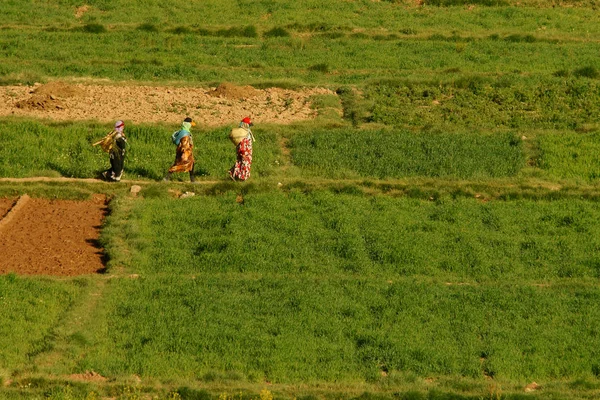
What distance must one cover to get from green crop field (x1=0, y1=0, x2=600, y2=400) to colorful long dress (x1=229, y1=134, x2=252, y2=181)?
39 cm

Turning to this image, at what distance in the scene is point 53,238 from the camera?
2625cm

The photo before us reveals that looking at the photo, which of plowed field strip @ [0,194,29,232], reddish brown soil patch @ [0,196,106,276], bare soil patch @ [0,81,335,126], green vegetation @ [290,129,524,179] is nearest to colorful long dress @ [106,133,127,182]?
reddish brown soil patch @ [0,196,106,276]

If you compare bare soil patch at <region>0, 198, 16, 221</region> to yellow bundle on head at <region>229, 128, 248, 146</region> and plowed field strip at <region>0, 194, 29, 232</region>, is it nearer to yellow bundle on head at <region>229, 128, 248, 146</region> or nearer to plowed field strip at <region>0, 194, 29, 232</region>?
plowed field strip at <region>0, 194, 29, 232</region>

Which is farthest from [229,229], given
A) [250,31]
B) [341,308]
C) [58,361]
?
[250,31]

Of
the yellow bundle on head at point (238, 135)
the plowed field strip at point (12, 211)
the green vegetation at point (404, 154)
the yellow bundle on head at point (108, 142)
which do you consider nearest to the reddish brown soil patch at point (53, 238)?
the plowed field strip at point (12, 211)

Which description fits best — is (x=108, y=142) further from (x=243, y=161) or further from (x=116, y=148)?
(x=243, y=161)

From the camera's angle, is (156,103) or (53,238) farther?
(156,103)

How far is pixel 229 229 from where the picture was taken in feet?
86.6

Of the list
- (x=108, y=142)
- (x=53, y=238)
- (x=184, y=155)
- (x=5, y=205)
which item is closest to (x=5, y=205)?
(x=5, y=205)

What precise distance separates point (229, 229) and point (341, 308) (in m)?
3.69

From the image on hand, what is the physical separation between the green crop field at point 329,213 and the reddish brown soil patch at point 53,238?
32 cm

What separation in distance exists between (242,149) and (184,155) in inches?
48.1

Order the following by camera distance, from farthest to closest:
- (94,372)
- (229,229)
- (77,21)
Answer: (77,21) → (229,229) → (94,372)

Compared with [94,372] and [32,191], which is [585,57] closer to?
[32,191]
